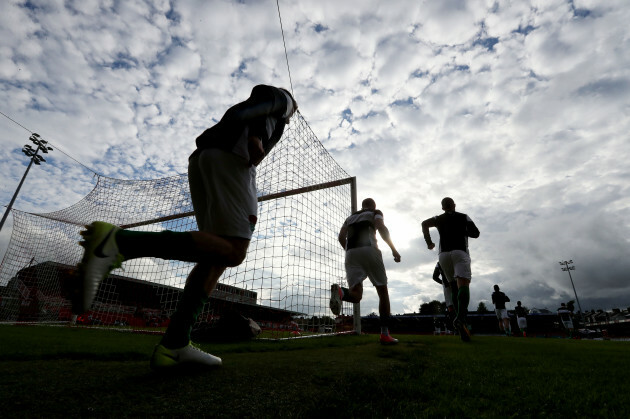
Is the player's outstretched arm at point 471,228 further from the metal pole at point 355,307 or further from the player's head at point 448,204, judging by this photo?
the metal pole at point 355,307

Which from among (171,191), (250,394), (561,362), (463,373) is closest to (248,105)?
(250,394)

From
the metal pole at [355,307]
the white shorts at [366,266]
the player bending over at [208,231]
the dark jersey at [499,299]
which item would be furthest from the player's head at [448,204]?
the dark jersey at [499,299]

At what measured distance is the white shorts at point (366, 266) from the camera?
14.4 ft

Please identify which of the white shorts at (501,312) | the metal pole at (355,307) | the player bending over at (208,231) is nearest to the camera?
the player bending over at (208,231)

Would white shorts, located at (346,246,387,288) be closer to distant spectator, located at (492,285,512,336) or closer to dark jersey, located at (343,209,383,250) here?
dark jersey, located at (343,209,383,250)

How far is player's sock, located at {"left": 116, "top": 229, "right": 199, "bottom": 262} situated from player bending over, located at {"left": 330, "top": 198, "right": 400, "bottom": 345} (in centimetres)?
321

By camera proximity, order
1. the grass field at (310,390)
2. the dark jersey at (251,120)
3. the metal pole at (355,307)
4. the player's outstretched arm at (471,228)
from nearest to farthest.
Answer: the grass field at (310,390) < the dark jersey at (251,120) < the player's outstretched arm at (471,228) < the metal pole at (355,307)

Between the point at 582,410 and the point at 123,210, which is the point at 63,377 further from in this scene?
the point at 123,210

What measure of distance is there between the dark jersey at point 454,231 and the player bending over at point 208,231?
3938 mm

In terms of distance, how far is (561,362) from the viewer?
2432mm

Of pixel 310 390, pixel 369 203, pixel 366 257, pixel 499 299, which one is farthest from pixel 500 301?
pixel 310 390

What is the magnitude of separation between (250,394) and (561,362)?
Answer: 2.62 m

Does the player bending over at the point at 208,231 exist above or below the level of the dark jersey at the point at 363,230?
below

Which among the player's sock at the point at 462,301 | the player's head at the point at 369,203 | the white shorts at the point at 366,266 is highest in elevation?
the player's head at the point at 369,203
